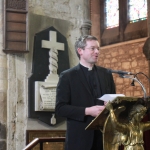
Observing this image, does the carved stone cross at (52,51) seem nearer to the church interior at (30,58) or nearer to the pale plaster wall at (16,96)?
the church interior at (30,58)

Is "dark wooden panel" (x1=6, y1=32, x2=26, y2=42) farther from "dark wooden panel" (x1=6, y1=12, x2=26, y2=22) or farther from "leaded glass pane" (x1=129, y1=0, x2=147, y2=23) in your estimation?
"leaded glass pane" (x1=129, y1=0, x2=147, y2=23)

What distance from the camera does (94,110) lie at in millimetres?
2988

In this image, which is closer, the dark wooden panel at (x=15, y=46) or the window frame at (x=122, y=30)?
the dark wooden panel at (x=15, y=46)

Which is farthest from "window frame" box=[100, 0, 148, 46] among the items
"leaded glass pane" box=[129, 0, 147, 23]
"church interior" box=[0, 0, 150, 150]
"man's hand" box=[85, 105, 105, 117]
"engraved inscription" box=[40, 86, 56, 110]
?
"man's hand" box=[85, 105, 105, 117]

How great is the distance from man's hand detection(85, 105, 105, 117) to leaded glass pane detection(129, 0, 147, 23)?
37.9 feet

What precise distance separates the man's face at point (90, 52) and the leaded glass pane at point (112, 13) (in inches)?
478

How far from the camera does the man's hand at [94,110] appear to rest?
9.73 feet

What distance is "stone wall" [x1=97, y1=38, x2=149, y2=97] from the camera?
44.4ft

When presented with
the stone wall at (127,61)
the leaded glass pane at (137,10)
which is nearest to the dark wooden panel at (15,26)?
the stone wall at (127,61)

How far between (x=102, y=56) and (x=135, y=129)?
1212 centimetres

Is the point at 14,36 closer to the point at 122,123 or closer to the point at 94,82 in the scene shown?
the point at 94,82

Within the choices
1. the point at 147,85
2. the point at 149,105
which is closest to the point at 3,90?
the point at 149,105

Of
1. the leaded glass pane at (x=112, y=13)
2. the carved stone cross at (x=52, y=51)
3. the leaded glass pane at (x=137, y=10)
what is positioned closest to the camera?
the carved stone cross at (x=52, y=51)

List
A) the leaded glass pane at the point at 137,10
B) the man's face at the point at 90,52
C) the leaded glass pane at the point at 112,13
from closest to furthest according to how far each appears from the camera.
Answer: the man's face at the point at 90,52 < the leaded glass pane at the point at 137,10 < the leaded glass pane at the point at 112,13
